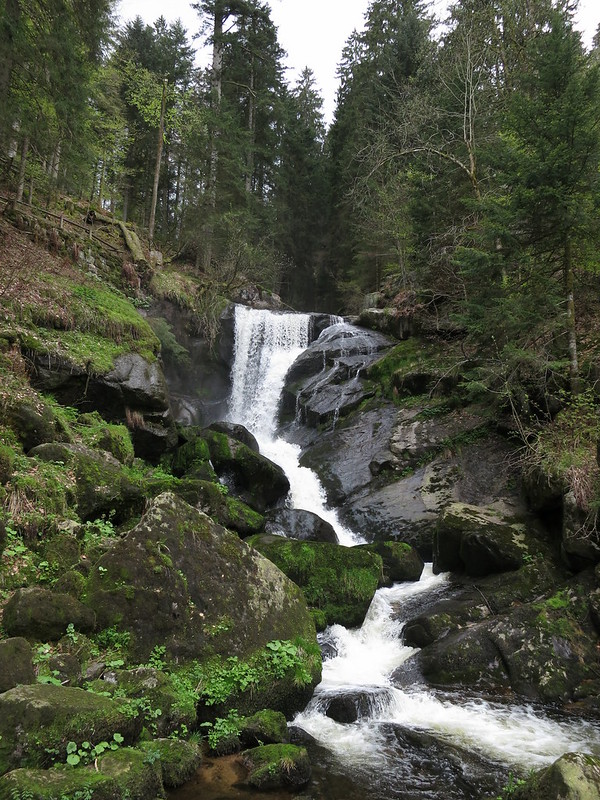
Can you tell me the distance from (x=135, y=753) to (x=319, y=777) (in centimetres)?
202

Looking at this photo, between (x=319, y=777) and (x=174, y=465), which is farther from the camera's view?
(x=174, y=465)

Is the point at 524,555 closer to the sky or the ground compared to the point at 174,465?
closer to the ground

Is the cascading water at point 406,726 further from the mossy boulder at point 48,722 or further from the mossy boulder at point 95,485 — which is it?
the mossy boulder at point 95,485

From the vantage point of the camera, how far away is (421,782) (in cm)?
470

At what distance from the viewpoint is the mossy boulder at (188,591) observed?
16.7 ft

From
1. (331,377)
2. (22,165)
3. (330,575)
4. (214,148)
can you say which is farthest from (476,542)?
(214,148)

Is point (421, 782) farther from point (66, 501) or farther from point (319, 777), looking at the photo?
point (66, 501)

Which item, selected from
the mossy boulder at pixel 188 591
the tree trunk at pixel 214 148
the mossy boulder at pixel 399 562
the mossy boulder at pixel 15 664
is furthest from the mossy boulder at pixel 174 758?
the tree trunk at pixel 214 148

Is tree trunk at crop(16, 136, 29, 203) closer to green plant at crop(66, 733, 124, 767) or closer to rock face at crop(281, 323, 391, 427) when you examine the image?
rock face at crop(281, 323, 391, 427)

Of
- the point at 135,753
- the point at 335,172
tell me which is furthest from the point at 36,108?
the point at 335,172

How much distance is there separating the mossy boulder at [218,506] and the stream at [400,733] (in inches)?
108

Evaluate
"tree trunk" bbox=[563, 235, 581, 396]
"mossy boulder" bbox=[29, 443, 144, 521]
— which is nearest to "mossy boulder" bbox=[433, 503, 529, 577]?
"tree trunk" bbox=[563, 235, 581, 396]

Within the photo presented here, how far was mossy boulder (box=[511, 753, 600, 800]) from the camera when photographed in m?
3.31

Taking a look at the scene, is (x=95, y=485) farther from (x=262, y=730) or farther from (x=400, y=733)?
(x=400, y=733)
